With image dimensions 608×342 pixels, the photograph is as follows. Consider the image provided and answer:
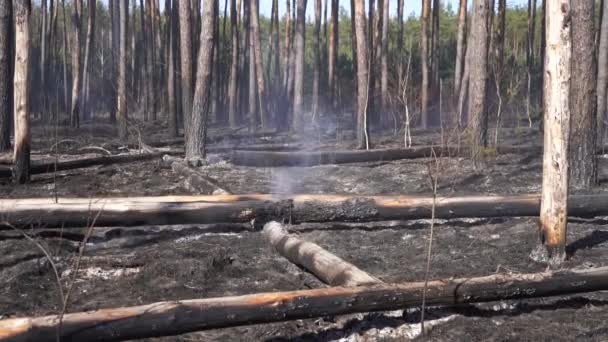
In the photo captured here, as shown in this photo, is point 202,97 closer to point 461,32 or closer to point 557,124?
point 557,124

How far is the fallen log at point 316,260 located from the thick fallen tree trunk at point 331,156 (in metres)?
5.07

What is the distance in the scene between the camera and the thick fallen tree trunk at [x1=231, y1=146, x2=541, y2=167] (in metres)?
12.3

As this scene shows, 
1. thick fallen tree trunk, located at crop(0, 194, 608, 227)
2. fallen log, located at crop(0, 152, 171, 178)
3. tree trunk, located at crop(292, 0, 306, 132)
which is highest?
tree trunk, located at crop(292, 0, 306, 132)

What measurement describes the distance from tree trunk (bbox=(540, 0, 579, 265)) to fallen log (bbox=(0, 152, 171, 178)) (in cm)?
671

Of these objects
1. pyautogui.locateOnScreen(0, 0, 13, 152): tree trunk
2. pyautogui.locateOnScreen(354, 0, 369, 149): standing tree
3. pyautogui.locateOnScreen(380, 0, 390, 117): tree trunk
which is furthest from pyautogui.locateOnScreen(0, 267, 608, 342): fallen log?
pyautogui.locateOnScreen(380, 0, 390, 117): tree trunk

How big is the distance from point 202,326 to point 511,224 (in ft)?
14.9

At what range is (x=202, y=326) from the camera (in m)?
4.00

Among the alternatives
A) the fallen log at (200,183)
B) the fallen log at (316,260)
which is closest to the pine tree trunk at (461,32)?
the fallen log at (200,183)

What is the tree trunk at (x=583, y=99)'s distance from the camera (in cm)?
853

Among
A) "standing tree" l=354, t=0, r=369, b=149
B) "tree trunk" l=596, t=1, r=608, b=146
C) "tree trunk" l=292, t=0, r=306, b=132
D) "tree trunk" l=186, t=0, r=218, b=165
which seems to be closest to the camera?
"tree trunk" l=186, t=0, r=218, b=165

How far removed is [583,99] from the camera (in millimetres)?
8492

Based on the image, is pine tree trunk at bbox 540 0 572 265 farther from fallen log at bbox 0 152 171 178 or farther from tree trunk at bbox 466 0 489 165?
fallen log at bbox 0 152 171 178

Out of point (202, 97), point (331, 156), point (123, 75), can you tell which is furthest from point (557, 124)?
point (123, 75)

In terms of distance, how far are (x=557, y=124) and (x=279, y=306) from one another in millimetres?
3210
